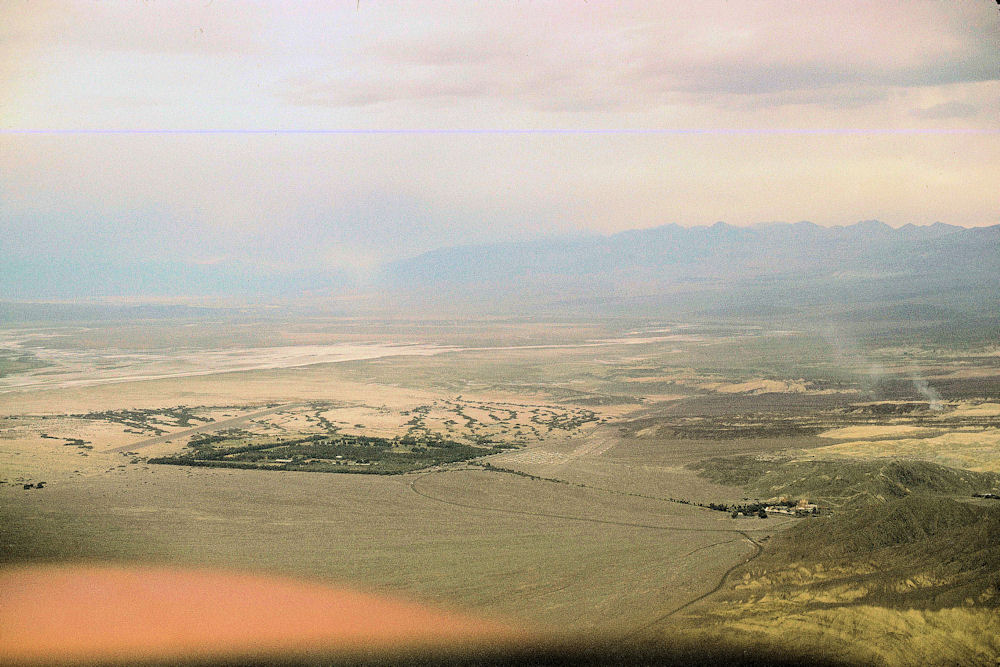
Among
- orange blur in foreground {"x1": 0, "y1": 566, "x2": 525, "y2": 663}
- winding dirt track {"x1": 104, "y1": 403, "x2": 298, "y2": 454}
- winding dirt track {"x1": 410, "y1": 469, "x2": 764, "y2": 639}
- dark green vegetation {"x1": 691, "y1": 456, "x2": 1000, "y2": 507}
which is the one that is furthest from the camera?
winding dirt track {"x1": 104, "y1": 403, "x2": 298, "y2": 454}

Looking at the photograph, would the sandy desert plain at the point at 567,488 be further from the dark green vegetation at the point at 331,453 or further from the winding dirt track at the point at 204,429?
the winding dirt track at the point at 204,429

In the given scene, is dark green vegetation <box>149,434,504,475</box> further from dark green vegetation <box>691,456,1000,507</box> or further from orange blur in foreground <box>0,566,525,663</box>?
orange blur in foreground <box>0,566,525,663</box>

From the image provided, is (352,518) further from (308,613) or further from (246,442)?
(246,442)

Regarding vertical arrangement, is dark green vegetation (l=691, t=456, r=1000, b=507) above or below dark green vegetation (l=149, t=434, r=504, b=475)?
below

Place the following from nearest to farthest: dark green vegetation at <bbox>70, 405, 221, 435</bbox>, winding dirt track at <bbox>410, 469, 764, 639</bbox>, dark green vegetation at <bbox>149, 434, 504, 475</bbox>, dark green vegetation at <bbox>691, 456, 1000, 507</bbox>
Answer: winding dirt track at <bbox>410, 469, 764, 639</bbox>
dark green vegetation at <bbox>691, 456, 1000, 507</bbox>
dark green vegetation at <bbox>149, 434, 504, 475</bbox>
dark green vegetation at <bbox>70, 405, 221, 435</bbox>

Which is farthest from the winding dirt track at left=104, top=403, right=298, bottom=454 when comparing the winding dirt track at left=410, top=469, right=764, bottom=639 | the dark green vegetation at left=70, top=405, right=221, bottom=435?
the winding dirt track at left=410, top=469, right=764, bottom=639

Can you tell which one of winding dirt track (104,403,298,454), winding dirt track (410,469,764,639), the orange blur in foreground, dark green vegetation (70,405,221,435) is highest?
dark green vegetation (70,405,221,435)

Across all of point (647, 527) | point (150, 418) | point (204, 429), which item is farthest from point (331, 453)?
point (647, 527)

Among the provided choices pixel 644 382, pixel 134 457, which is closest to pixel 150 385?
pixel 134 457
